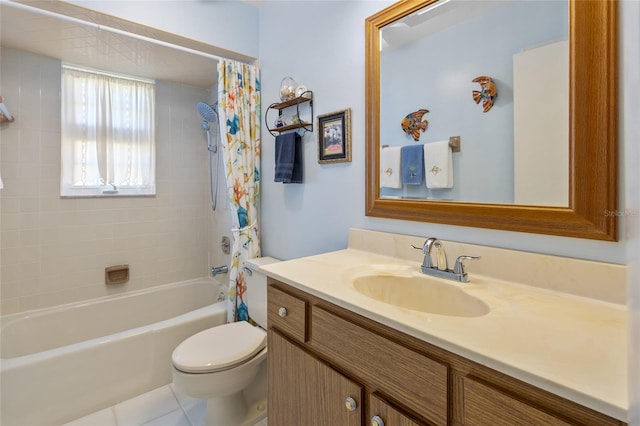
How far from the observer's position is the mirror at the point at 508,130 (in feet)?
2.72

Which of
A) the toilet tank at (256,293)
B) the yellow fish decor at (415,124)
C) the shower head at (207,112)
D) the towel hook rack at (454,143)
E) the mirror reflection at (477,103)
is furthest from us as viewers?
the shower head at (207,112)

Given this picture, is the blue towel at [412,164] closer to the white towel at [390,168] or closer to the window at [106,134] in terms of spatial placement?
the white towel at [390,168]

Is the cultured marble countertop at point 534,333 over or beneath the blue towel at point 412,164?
beneath

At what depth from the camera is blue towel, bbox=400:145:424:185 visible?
50.7 inches

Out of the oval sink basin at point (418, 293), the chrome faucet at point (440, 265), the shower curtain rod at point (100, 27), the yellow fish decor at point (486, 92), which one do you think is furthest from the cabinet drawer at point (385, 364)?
the shower curtain rod at point (100, 27)

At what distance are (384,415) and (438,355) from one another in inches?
9.4

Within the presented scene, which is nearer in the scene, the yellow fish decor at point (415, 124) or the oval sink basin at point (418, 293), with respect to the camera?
the oval sink basin at point (418, 293)

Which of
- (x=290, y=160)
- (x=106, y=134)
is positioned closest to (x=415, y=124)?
(x=290, y=160)

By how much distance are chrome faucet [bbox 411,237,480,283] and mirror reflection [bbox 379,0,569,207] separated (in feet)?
0.67

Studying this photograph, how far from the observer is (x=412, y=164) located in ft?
4.29

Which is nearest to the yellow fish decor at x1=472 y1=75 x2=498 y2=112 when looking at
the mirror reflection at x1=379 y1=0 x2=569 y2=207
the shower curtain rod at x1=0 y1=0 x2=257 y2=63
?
the mirror reflection at x1=379 y1=0 x2=569 y2=207

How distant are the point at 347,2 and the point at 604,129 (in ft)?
4.08

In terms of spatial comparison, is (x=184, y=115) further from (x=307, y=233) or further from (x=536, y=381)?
(x=536, y=381)

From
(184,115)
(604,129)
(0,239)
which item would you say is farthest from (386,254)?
(0,239)
